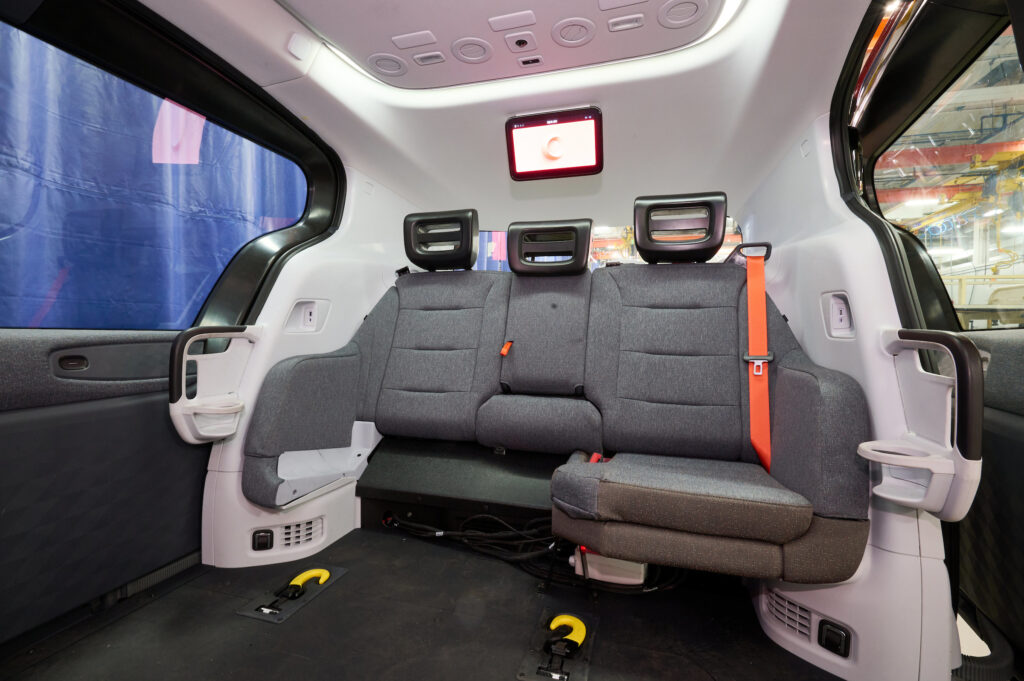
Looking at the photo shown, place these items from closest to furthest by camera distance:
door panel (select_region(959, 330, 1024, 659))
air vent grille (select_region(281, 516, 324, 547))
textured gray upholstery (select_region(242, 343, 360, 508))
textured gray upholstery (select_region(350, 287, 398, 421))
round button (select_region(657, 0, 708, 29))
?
door panel (select_region(959, 330, 1024, 659))
round button (select_region(657, 0, 708, 29))
textured gray upholstery (select_region(242, 343, 360, 508))
air vent grille (select_region(281, 516, 324, 547))
textured gray upholstery (select_region(350, 287, 398, 421))

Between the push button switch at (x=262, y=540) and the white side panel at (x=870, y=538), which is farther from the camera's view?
the push button switch at (x=262, y=540)

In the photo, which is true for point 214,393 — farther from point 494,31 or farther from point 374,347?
point 494,31

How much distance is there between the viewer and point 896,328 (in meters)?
1.25

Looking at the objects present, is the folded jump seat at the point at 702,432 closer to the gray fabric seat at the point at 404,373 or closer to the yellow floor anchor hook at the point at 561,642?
the yellow floor anchor hook at the point at 561,642

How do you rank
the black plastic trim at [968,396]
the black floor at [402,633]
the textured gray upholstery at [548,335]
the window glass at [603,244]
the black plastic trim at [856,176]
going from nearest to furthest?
the black plastic trim at [968,396]
the black floor at [402,633]
the black plastic trim at [856,176]
the textured gray upholstery at [548,335]
the window glass at [603,244]

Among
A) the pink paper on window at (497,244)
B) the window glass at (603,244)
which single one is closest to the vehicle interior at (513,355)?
the window glass at (603,244)

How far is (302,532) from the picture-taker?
5.90ft

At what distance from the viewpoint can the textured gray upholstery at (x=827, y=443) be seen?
3.76ft

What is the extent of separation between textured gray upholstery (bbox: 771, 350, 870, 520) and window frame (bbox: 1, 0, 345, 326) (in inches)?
89.1

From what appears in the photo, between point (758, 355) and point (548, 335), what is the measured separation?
3.09ft

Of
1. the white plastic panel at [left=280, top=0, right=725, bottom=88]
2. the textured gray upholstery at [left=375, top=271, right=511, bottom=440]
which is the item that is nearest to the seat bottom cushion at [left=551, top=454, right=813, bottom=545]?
the textured gray upholstery at [left=375, top=271, right=511, bottom=440]

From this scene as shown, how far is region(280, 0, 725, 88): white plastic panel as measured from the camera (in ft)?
5.11

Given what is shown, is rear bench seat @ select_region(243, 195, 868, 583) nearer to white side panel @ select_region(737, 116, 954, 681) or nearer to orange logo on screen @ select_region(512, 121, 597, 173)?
white side panel @ select_region(737, 116, 954, 681)

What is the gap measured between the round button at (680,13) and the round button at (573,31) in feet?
0.91
